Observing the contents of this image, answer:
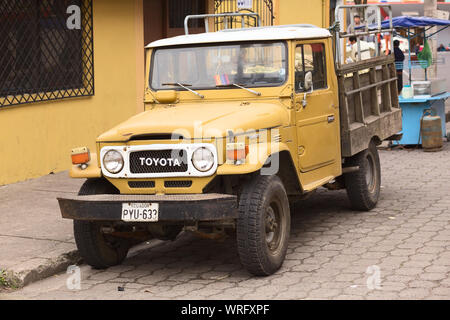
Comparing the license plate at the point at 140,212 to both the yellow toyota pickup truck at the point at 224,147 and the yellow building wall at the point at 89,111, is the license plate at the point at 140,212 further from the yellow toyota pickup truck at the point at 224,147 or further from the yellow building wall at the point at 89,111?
the yellow building wall at the point at 89,111

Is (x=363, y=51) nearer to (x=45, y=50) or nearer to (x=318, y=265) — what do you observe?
(x=318, y=265)

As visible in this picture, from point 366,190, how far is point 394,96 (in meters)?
1.82

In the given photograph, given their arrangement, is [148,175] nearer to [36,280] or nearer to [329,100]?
[36,280]

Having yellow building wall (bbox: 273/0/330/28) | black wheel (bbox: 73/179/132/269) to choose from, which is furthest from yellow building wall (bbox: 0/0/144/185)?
yellow building wall (bbox: 273/0/330/28)

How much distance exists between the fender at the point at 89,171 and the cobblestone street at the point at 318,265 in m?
0.82

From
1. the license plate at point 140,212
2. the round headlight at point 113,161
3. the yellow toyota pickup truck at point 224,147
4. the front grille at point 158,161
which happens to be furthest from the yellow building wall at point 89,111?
the license plate at point 140,212

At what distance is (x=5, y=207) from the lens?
9047mm

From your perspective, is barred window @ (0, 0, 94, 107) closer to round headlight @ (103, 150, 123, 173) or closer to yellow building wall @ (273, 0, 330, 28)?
round headlight @ (103, 150, 123, 173)

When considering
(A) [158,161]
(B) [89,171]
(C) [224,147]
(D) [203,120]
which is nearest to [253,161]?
(C) [224,147]

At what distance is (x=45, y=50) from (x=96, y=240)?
4.85m

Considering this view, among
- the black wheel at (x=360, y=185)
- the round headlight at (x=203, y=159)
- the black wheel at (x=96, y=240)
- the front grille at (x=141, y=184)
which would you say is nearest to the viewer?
the round headlight at (x=203, y=159)

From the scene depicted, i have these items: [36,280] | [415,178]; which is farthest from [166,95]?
[415,178]

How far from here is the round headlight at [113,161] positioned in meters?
6.70

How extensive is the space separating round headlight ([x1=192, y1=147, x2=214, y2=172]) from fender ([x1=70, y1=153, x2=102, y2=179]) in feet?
2.81
